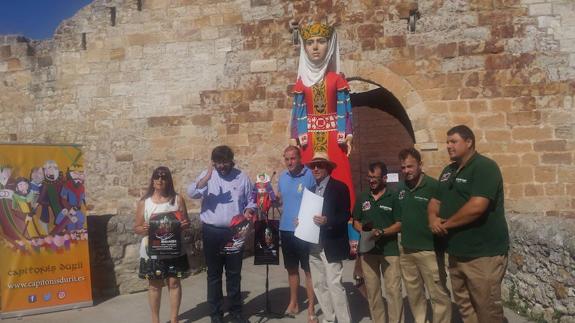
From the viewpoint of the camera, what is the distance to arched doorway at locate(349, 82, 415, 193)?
8859 mm

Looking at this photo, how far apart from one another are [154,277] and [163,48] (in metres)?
5.32

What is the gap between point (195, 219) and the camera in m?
6.67

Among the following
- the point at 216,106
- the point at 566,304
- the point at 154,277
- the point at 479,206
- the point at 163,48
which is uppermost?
the point at 163,48

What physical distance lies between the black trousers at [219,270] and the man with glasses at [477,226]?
1965 millimetres

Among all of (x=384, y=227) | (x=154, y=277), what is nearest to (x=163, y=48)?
(x=154, y=277)

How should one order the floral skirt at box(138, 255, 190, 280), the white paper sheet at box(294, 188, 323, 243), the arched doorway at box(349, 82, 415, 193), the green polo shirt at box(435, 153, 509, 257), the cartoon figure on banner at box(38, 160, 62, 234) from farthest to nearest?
the arched doorway at box(349, 82, 415, 193) → the cartoon figure on banner at box(38, 160, 62, 234) → the floral skirt at box(138, 255, 190, 280) → the white paper sheet at box(294, 188, 323, 243) → the green polo shirt at box(435, 153, 509, 257)

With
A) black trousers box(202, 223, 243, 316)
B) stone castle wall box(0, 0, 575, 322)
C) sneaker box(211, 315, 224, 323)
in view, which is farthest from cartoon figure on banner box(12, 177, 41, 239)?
sneaker box(211, 315, 224, 323)

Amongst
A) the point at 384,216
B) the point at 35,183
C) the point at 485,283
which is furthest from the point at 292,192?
the point at 35,183

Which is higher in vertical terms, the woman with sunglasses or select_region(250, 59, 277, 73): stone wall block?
select_region(250, 59, 277, 73): stone wall block

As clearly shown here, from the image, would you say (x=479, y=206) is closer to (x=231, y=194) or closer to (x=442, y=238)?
(x=442, y=238)

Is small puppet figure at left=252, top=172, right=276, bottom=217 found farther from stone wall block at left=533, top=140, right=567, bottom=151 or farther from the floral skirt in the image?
stone wall block at left=533, top=140, right=567, bottom=151

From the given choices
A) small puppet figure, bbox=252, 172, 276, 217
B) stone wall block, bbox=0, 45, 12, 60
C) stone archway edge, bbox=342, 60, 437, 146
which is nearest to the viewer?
small puppet figure, bbox=252, 172, 276, 217

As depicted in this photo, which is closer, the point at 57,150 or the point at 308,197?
the point at 308,197

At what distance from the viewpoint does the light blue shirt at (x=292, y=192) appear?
4589 mm
